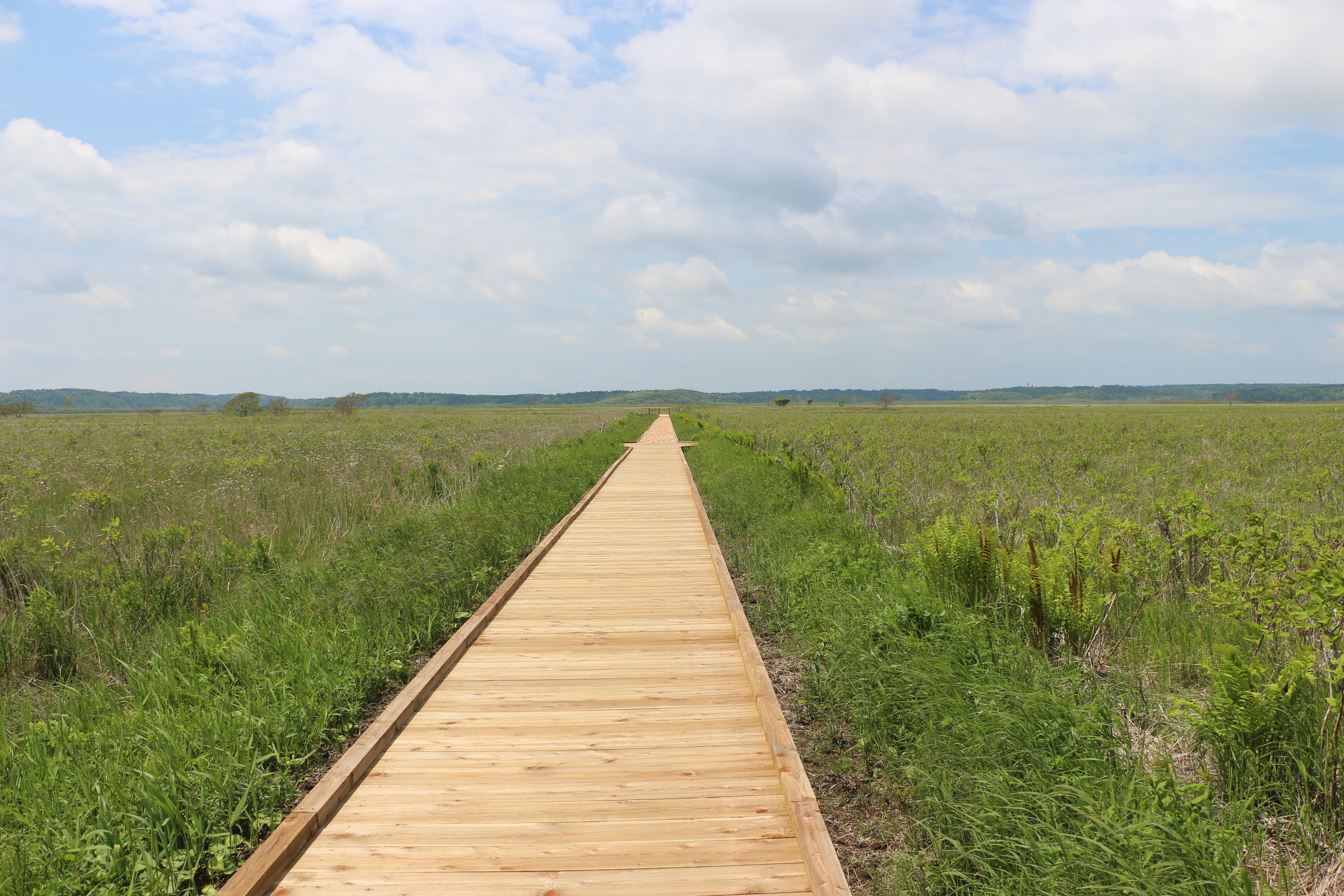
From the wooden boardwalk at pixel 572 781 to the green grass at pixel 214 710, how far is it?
1.36ft

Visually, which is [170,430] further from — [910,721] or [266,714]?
[910,721]

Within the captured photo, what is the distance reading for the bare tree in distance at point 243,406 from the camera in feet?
234

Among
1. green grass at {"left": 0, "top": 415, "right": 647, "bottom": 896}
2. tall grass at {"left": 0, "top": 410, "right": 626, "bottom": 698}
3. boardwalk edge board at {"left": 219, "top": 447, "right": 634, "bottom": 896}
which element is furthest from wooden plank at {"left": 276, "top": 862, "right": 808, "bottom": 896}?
tall grass at {"left": 0, "top": 410, "right": 626, "bottom": 698}

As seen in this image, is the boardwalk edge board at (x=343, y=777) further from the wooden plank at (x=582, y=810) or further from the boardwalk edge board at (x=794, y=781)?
the boardwalk edge board at (x=794, y=781)

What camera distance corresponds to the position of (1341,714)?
2.72 metres

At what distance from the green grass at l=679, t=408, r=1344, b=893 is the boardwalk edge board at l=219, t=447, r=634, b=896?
1.73 meters

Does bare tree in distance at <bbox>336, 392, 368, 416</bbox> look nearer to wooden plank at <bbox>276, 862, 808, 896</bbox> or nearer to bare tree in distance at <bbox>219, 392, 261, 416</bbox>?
bare tree in distance at <bbox>219, 392, 261, 416</bbox>

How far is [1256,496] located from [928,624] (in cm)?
739

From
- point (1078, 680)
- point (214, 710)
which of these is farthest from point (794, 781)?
point (214, 710)

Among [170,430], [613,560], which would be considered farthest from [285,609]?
[170,430]

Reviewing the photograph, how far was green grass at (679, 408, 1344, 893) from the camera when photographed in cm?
251

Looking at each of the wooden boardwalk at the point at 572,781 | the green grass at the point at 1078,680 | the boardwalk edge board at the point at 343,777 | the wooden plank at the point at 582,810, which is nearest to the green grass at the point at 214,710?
the boardwalk edge board at the point at 343,777

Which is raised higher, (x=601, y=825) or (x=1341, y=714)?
(x=1341, y=714)

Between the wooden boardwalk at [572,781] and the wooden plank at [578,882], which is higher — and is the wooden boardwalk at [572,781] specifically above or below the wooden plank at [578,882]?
above
